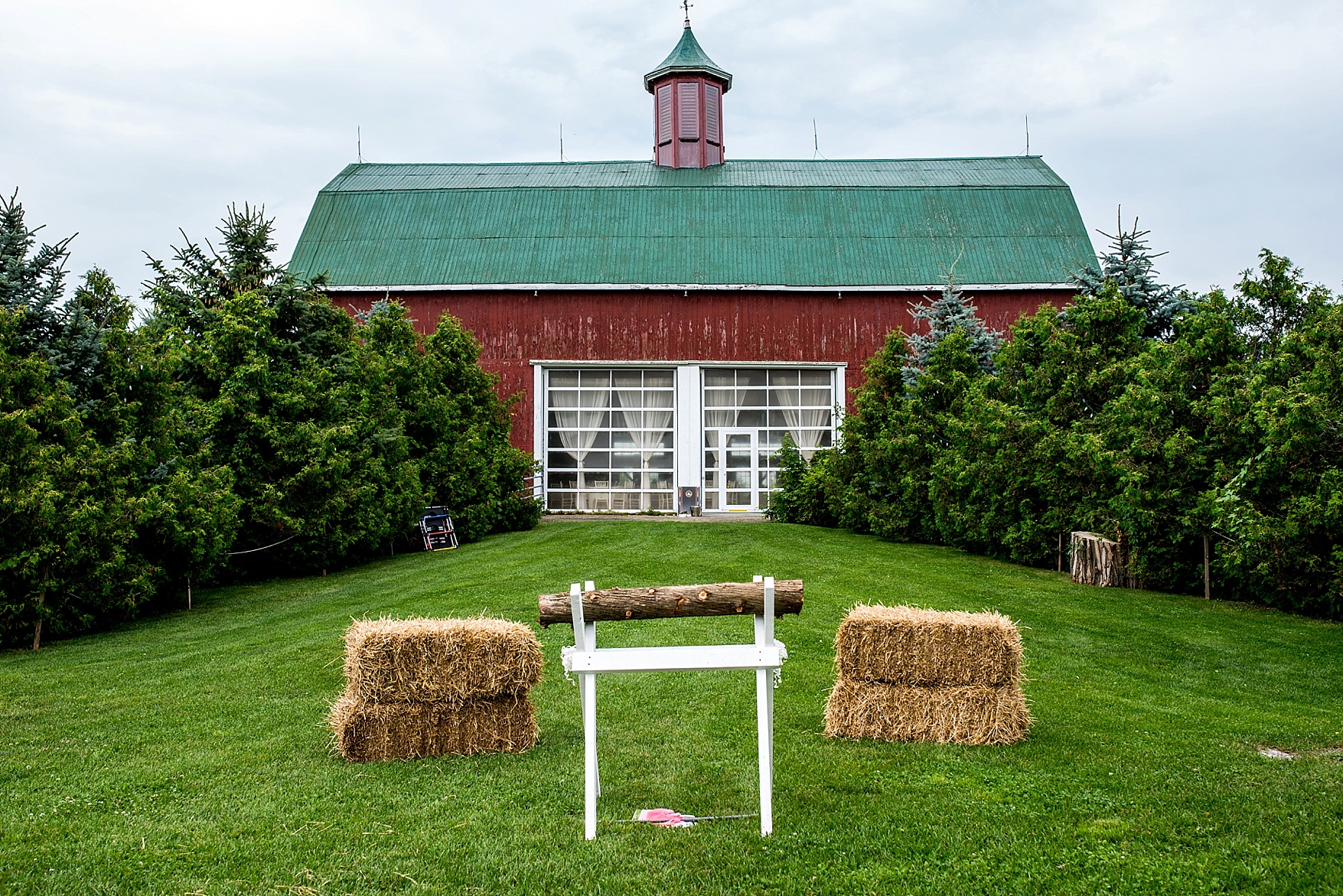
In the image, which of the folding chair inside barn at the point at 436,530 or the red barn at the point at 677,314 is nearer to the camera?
the folding chair inside barn at the point at 436,530

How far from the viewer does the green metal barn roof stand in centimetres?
2728

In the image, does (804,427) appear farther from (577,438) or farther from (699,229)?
(699,229)

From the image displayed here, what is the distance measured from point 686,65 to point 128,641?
2345 centimetres

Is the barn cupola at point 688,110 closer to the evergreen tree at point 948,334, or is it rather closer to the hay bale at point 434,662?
the evergreen tree at point 948,334

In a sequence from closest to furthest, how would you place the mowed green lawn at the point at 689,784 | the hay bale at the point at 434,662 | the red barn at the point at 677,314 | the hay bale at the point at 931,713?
the mowed green lawn at the point at 689,784
the hay bale at the point at 434,662
the hay bale at the point at 931,713
the red barn at the point at 677,314

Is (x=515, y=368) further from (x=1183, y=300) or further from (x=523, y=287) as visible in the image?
(x=1183, y=300)

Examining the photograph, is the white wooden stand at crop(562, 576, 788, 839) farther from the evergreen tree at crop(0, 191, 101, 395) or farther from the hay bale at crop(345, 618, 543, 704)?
the evergreen tree at crop(0, 191, 101, 395)

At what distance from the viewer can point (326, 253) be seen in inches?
1097

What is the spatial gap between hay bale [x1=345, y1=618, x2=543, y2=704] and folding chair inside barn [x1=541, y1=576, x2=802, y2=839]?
5.41ft

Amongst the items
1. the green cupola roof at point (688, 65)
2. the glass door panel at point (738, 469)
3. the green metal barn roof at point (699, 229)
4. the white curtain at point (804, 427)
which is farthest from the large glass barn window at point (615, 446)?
the green cupola roof at point (688, 65)

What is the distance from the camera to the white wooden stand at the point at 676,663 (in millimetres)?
5285

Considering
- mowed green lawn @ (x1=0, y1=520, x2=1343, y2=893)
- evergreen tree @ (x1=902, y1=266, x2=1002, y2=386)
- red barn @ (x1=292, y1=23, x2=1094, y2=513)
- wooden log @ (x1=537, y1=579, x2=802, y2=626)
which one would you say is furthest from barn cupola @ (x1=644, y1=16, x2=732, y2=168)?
wooden log @ (x1=537, y1=579, x2=802, y2=626)

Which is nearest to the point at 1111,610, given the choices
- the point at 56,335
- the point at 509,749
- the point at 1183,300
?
the point at 1183,300

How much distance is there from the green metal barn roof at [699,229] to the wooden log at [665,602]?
2199 cm
